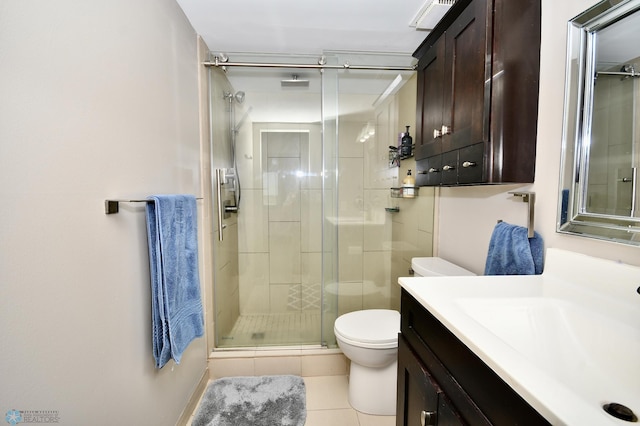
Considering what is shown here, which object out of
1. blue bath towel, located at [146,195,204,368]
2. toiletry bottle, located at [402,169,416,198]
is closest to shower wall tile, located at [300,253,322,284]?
toiletry bottle, located at [402,169,416,198]

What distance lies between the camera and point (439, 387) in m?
0.77

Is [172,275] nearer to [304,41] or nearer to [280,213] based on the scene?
[280,213]

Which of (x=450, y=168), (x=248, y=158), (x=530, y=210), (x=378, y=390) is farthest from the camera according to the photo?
(x=248, y=158)

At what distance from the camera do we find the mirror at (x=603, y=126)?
0.77 m

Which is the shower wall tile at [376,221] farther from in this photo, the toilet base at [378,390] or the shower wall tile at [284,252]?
the toilet base at [378,390]

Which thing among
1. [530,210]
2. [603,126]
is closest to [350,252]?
[530,210]

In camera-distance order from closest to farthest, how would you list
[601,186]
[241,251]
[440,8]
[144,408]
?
[601,186], [144,408], [440,8], [241,251]

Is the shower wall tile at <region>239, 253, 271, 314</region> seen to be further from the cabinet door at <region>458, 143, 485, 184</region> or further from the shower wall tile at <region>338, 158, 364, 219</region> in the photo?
the cabinet door at <region>458, 143, 485, 184</region>

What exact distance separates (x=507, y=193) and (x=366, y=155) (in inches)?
42.1

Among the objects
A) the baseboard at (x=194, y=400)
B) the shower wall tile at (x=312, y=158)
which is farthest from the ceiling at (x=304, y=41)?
the baseboard at (x=194, y=400)

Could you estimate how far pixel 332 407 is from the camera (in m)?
1.67

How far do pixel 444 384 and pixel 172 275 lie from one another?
1157 mm

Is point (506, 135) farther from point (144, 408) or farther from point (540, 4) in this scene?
point (144, 408)

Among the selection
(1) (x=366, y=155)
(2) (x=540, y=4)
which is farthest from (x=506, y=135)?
(1) (x=366, y=155)
